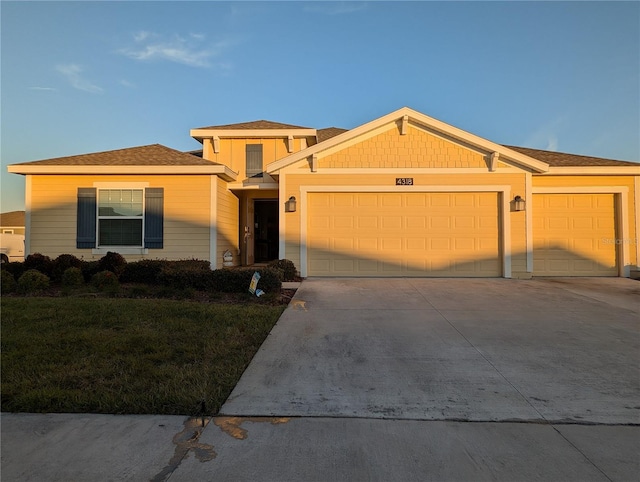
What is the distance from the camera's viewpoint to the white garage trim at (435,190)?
1064cm

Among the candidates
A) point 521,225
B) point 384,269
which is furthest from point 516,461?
point 521,225

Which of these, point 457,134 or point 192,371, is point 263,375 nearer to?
point 192,371

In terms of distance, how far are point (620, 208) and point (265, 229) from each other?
1235 centimetres

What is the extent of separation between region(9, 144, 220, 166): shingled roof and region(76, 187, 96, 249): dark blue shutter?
2.82 feet

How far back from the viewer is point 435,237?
35.5ft

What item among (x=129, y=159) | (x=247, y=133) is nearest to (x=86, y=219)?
(x=129, y=159)

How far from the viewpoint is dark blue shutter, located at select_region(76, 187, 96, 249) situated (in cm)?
1094

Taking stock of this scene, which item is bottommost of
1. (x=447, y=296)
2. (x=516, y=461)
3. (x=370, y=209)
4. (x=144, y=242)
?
(x=516, y=461)

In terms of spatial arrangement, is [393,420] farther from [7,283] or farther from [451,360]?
[7,283]

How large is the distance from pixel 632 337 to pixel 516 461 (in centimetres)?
414

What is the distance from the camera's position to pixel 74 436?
297 centimetres

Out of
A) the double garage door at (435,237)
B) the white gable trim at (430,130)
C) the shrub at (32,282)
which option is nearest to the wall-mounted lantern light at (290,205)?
the double garage door at (435,237)

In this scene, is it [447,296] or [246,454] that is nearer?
[246,454]

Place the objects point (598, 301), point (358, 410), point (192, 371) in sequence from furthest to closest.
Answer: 1. point (598, 301)
2. point (192, 371)
3. point (358, 410)
